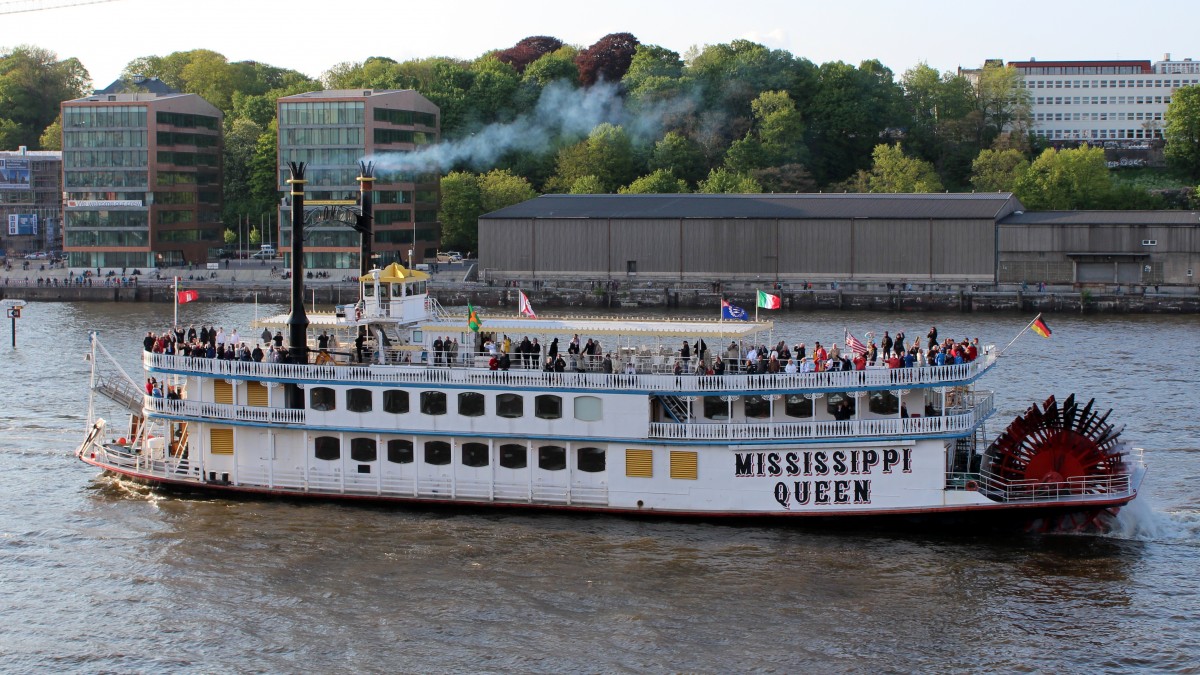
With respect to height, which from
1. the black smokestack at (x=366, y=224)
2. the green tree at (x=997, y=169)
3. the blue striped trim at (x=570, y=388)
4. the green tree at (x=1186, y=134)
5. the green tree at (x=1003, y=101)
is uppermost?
the green tree at (x=1003, y=101)

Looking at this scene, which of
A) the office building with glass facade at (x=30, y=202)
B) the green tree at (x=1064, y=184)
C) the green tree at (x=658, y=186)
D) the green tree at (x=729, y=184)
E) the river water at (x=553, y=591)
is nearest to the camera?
the river water at (x=553, y=591)

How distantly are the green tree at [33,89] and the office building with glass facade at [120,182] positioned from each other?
151ft

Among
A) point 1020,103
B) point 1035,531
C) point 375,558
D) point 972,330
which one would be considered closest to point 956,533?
point 1035,531

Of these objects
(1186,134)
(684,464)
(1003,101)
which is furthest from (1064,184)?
(684,464)

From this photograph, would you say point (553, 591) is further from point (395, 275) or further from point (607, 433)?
point (395, 275)

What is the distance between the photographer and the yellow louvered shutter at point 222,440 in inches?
1444

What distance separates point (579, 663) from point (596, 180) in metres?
92.8

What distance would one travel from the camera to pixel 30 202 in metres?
141

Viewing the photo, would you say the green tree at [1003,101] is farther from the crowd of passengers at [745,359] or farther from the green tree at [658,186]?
the crowd of passengers at [745,359]

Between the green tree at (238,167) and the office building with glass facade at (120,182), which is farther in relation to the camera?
the green tree at (238,167)

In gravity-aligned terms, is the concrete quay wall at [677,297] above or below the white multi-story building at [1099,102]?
below

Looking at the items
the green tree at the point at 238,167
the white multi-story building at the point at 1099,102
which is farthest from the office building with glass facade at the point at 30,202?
the white multi-story building at the point at 1099,102

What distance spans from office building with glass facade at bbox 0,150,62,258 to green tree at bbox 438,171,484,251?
44543mm

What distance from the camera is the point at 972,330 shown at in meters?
74.2
